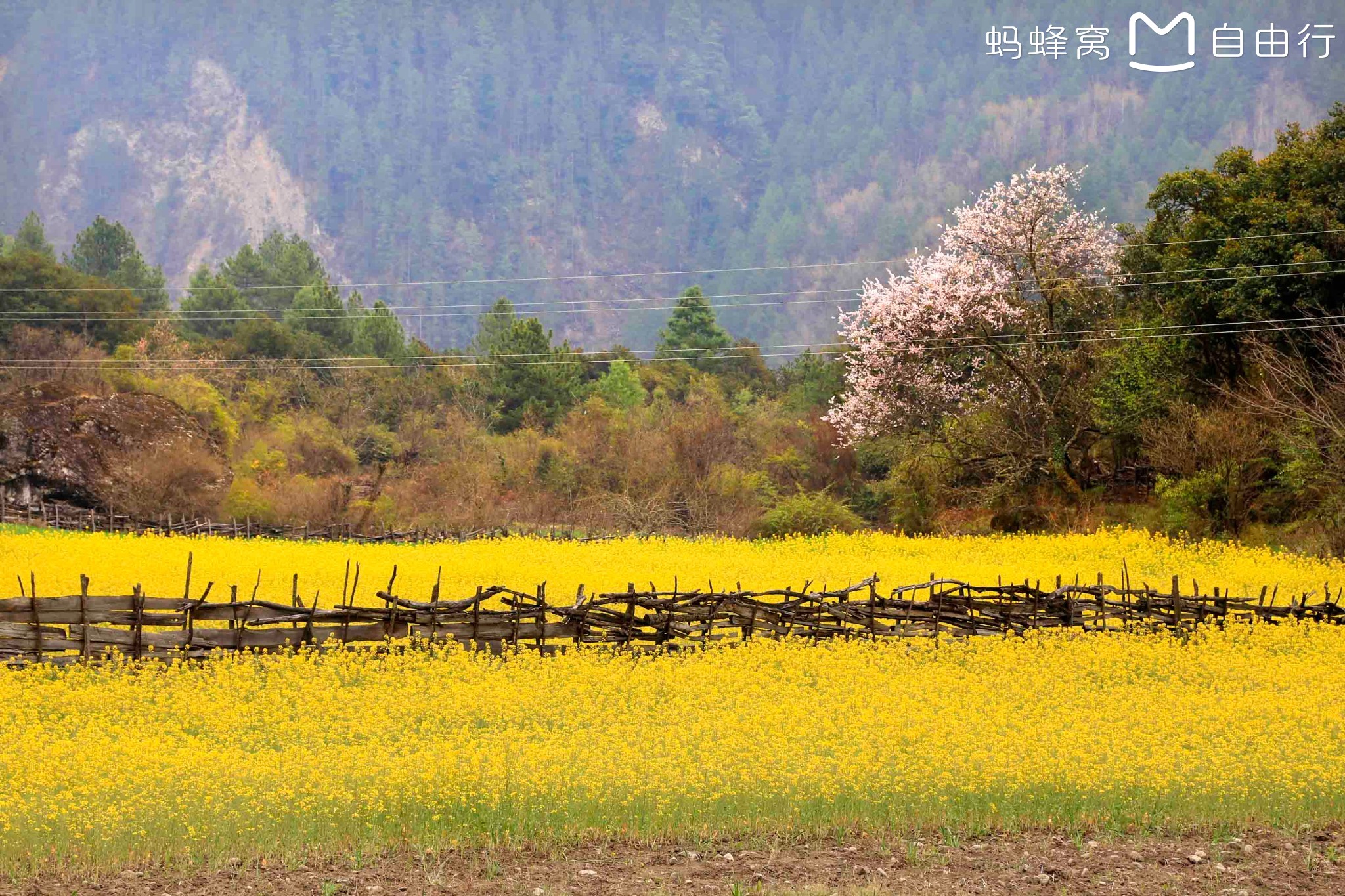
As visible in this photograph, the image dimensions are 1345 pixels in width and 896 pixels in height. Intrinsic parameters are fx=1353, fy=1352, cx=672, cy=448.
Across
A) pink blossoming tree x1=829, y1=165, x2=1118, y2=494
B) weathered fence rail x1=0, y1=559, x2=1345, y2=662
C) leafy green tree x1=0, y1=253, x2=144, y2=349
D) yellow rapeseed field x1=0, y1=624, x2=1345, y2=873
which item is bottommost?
yellow rapeseed field x1=0, y1=624, x2=1345, y2=873

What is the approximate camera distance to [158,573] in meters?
21.9

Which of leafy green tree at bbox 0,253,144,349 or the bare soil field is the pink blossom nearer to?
the bare soil field

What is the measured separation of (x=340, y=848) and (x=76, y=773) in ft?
8.20

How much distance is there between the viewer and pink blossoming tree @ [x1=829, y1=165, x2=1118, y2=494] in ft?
125

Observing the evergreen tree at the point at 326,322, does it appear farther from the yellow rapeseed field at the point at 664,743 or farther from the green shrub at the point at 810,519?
the yellow rapeseed field at the point at 664,743

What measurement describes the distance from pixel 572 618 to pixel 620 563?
10.1 m

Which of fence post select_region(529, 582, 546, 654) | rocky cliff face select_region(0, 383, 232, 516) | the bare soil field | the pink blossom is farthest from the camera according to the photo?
the pink blossom

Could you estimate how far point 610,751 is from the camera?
1148 centimetres

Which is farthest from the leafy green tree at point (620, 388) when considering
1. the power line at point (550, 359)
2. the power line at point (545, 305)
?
the power line at point (545, 305)

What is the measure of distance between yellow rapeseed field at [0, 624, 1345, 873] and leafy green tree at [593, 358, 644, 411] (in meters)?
50.7

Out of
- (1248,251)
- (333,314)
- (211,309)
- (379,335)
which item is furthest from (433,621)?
(211,309)

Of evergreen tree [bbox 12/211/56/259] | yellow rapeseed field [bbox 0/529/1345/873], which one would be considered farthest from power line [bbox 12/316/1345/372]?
evergreen tree [bbox 12/211/56/259]

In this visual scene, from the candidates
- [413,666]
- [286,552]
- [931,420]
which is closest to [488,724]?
[413,666]

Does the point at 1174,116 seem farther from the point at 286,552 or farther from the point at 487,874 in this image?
the point at 487,874
